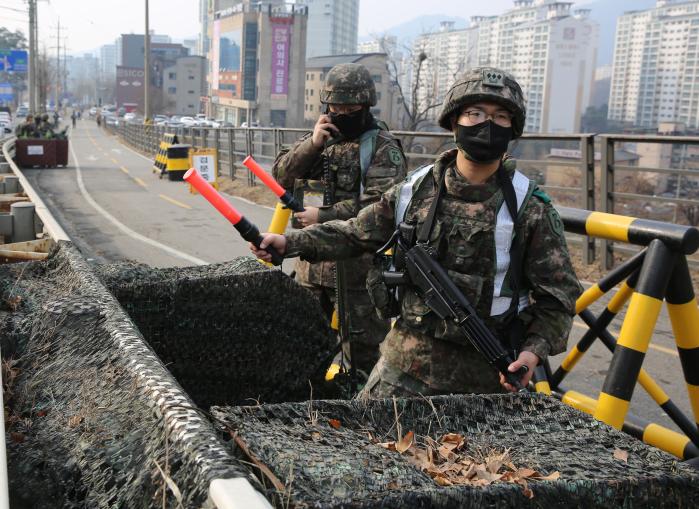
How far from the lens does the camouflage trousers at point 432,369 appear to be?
2.85 m

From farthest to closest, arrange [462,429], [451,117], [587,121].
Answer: [587,121] → [451,117] → [462,429]

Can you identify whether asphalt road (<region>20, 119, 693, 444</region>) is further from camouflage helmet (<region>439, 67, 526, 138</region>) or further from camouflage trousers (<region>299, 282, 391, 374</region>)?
Result: camouflage helmet (<region>439, 67, 526, 138</region>)

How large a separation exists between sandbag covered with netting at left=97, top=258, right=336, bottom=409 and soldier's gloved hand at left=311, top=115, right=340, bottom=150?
1.23 m

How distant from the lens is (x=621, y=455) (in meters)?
1.65

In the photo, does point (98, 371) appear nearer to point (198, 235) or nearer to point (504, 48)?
point (198, 235)

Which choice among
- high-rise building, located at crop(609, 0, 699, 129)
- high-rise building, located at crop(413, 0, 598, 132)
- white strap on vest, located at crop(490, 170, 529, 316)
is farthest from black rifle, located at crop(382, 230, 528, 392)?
high-rise building, located at crop(609, 0, 699, 129)

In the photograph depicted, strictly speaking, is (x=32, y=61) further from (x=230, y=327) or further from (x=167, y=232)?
(x=230, y=327)

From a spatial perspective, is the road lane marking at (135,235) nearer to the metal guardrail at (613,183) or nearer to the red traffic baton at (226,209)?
the metal guardrail at (613,183)

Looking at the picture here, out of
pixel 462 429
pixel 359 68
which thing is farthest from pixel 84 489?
pixel 359 68

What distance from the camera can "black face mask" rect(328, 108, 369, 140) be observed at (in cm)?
426

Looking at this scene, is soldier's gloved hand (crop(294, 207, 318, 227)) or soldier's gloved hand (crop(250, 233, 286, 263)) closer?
soldier's gloved hand (crop(250, 233, 286, 263))

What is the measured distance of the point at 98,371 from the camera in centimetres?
191

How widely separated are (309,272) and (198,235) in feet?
25.4

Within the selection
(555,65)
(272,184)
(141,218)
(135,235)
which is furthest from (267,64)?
(272,184)
